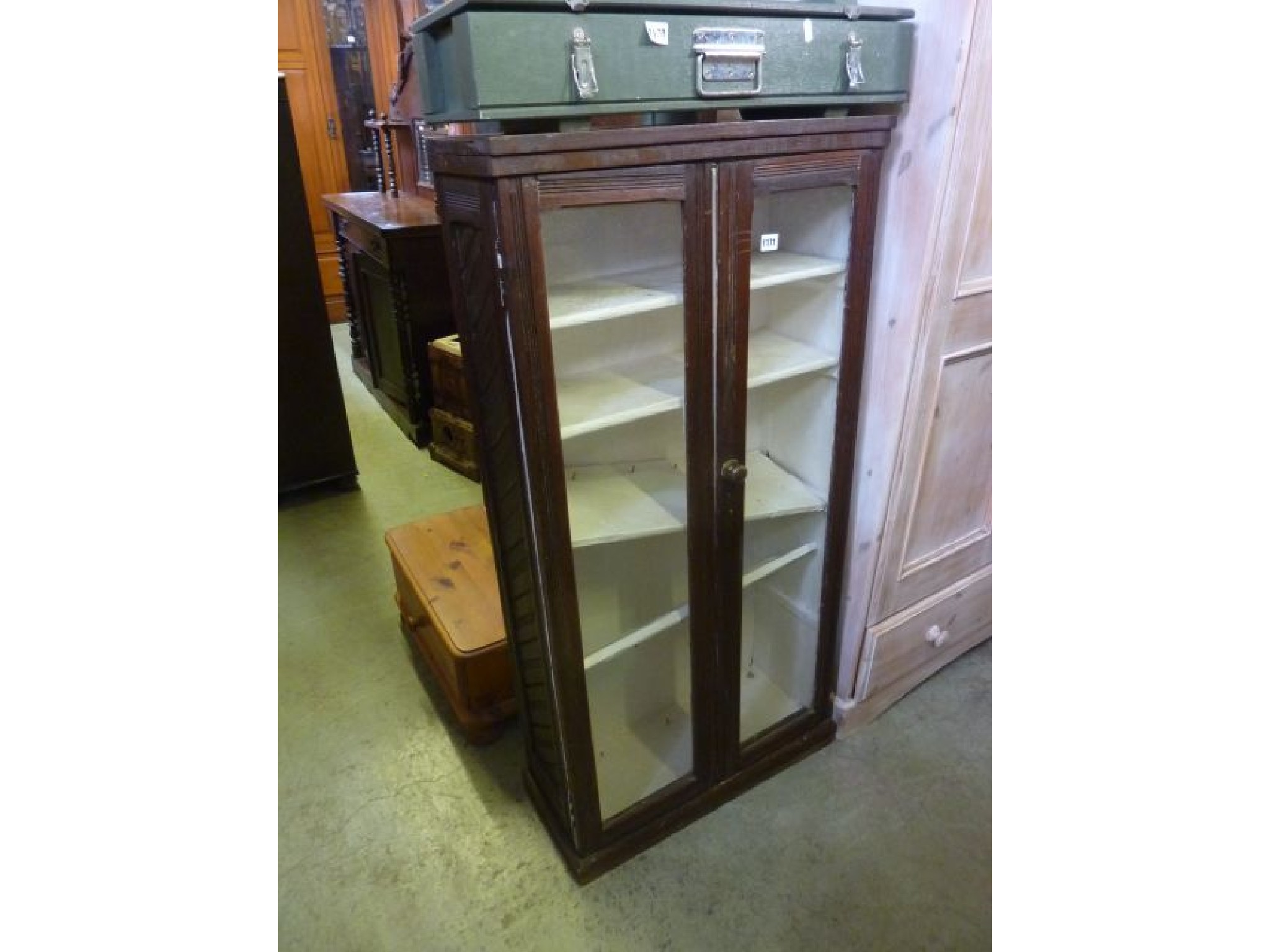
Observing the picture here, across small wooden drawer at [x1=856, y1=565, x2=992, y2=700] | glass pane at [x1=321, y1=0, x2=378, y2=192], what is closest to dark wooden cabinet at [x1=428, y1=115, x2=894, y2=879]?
small wooden drawer at [x1=856, y1=565, x2=992, y2=700]

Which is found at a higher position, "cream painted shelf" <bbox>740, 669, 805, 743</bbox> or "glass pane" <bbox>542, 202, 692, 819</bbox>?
"glass pane" <bbox>542, 202, 692, 819</bbox>

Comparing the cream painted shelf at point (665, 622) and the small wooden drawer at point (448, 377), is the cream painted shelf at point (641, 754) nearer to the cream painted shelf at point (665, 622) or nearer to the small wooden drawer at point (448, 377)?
the cream painted shelf at point (665, 622)

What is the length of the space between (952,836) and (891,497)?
2.57ft

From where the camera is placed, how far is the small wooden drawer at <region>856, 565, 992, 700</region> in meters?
1.88

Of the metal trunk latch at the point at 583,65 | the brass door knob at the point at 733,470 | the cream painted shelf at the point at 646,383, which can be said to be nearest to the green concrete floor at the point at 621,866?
the brass door knob at the point at 733,470

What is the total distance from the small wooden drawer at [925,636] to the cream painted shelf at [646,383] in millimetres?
737

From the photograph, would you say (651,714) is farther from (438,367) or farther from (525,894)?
(438,367)

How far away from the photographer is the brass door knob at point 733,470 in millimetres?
1391

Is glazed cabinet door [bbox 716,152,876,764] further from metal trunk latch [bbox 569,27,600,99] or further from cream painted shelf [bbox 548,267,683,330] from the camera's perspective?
metal trunk latch [bbox 569,27,600,99]

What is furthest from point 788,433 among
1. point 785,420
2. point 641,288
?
point 641,288

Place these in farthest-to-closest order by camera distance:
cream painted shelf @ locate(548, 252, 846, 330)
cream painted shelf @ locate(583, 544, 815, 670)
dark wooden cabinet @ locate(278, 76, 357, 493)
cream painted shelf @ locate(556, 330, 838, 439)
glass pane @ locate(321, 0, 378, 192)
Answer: glass pane @ locate(321, 0, 378, 192), dark wooden cabinet @ locate(278, 76, 357, 493), cream painted shelf @ locate(583, 544, 815, 670), cream painted shelf @ locate(556, 330, 838, 439), cream painted shelf @ locate(548, 252, 846, 330)

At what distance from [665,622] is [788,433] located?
1.71ft

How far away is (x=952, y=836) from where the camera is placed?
5.53 feet

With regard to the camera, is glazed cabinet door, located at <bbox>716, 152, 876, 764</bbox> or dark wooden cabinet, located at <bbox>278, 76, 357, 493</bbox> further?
dark wooden cabinet, located at <bbox>278, 76, 357, 493</bbox>
